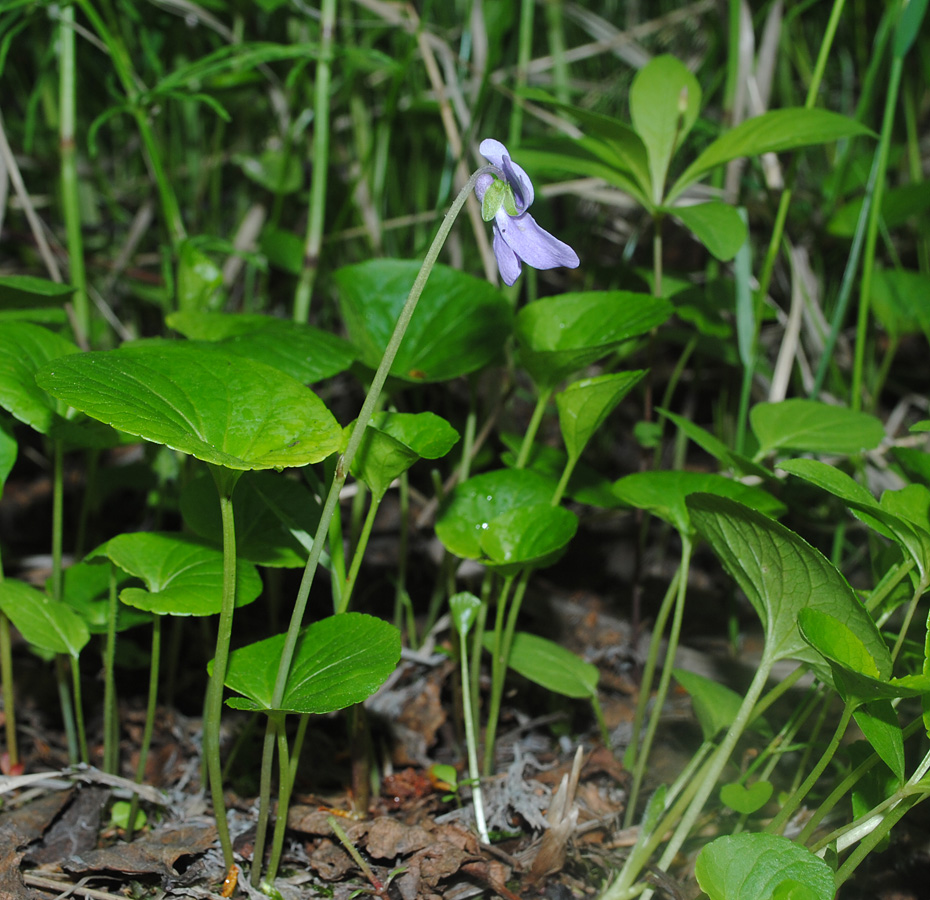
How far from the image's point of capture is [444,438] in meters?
0.84

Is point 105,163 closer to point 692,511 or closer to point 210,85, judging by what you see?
point 210,85

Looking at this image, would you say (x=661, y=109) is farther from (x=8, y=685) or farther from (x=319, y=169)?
(x=8, y=685)

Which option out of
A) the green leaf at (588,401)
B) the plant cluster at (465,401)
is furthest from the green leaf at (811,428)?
the green leaf at (588,401)

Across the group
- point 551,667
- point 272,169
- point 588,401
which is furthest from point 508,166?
point 272,169

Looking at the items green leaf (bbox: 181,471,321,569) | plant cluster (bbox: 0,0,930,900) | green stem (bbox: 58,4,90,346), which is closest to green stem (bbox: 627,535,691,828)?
plant cluster (bbox: 0,0,930,900)

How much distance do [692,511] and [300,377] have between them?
1.63 ft

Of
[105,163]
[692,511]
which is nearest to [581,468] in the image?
[692,511]

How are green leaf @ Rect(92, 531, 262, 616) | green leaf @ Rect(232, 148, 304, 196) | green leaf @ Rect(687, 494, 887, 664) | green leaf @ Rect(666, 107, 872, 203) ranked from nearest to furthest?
green leaf @ Rect(687, 494, 887, 664) → green leaf @ Rect(92, 531, 262, 616) → green leaf @ Rect(666, 107, 872, 203) → green leaf @ Rect(232, 148, 304, 196)

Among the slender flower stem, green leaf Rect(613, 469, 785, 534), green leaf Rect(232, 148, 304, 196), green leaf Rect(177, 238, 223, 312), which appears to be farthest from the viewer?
green leaf Rect(232, 148, 304, 196)

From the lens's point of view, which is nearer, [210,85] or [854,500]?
[854,500]

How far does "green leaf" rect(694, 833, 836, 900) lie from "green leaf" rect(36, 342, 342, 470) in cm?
51

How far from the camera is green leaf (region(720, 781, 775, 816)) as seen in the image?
93cm

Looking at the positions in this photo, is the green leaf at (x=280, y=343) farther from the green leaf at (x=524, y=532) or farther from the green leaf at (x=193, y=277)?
the green leaf at (x=524, y=532)

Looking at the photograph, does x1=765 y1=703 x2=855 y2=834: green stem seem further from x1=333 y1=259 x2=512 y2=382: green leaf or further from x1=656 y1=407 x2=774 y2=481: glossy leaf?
x1=333 y1=259 x2=512 y2=382: green leaf
